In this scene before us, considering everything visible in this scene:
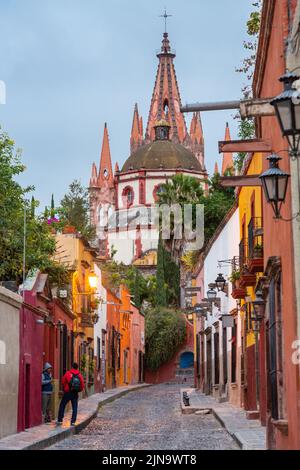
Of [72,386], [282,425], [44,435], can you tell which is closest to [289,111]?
[282,425]

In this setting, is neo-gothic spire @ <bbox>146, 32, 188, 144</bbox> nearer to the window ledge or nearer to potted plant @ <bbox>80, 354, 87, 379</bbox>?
potted plant @ <bbox>80, 354, 87, 379</bbox>

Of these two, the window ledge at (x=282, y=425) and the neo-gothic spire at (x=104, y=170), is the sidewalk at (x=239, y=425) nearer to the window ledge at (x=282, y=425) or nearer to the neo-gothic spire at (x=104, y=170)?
the window ledge at (x=282, y=425)

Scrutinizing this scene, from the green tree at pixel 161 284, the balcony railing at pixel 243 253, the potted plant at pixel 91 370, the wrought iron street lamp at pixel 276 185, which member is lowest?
the potted plant at pixel 91 370

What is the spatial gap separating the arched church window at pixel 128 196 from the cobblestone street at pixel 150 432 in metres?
70.0

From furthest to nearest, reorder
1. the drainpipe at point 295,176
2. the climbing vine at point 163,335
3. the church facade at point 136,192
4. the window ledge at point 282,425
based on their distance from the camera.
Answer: the church facade at point 136,192, the climbing vine at point 163,335, the window ledge at point 282,425, the drainpipe at point 295,176

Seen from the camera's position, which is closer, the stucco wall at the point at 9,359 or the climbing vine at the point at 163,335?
the stucco wall at the point at 9,359

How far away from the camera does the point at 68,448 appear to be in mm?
17891

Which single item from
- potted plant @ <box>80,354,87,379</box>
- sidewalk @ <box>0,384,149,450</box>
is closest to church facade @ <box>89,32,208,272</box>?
potted plant @ <box>80,354,87,379</box>

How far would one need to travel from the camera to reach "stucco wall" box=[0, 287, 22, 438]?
1808cm

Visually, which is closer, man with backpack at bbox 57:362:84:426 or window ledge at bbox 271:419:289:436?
window ledge at bbox 271:419:289:436

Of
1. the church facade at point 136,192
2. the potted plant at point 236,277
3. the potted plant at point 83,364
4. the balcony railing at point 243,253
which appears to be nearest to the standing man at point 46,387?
the balcony railing at point 243,253

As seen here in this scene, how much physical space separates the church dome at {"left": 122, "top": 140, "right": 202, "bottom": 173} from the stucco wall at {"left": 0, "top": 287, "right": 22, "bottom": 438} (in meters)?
81.4

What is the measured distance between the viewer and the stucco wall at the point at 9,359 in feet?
59.3

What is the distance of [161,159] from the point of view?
334 ft
